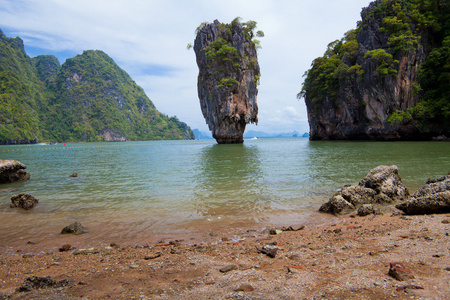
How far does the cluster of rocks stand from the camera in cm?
604

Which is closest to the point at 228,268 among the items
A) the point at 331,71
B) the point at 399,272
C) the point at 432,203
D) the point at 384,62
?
the point at 399,272

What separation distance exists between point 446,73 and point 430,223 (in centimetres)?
4385

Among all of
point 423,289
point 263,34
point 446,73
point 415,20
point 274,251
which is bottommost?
point 274,251

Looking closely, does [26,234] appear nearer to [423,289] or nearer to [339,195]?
[423,289]

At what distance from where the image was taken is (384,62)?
1590 inches

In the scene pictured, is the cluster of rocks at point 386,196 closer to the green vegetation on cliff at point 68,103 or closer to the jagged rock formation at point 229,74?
the jagged rock formation at point 229,74

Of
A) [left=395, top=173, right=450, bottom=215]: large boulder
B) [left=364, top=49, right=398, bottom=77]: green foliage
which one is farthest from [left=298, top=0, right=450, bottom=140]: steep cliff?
[left=395, top=173, right=450, bottom=215]: large boulder

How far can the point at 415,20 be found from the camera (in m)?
40.4

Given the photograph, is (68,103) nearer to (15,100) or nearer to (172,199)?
(15,100)

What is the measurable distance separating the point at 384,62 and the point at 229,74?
2759 centimetres

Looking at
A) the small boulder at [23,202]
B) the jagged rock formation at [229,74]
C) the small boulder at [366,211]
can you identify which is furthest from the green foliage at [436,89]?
the small boulder at [23,202]

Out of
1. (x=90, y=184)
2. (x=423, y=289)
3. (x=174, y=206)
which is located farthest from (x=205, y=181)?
(x=423, y=289)

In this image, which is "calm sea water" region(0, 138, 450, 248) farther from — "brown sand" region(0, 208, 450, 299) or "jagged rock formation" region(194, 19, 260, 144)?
"jagged rock formation" region(194, 19, 260, 144)

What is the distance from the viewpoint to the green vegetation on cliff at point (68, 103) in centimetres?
10812
